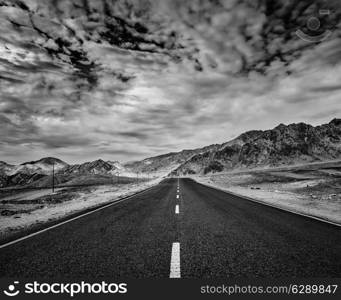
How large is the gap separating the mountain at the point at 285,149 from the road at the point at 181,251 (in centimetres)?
12566

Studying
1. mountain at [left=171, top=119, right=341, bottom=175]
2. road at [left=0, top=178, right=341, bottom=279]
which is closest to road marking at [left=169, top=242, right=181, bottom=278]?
road at [left=0, top=178, right=341, bottom=279]

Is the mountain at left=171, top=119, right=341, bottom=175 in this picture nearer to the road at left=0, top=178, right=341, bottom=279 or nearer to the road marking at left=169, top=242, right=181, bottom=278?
the road at left=0, top=178, right=341, bottom=279

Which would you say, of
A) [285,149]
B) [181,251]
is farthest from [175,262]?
[285,149]

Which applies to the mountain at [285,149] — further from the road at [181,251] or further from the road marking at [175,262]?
the road marking at [175,262]

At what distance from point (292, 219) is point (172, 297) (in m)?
6.68

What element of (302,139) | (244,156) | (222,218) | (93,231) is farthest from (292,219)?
(302,139)

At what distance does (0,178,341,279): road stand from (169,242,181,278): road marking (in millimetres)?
16

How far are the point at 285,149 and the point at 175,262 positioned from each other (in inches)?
5763

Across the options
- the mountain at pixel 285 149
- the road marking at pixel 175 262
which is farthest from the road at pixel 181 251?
the mountain at pixel 285 149

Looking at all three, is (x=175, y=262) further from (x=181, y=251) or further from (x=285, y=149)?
(x=285, y=149)

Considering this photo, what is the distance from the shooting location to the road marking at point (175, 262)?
144 inches

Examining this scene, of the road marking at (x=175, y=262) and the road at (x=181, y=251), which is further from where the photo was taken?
the road at (x=181, y=251)

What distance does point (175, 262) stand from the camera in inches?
165

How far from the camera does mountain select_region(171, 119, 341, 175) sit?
128 m
